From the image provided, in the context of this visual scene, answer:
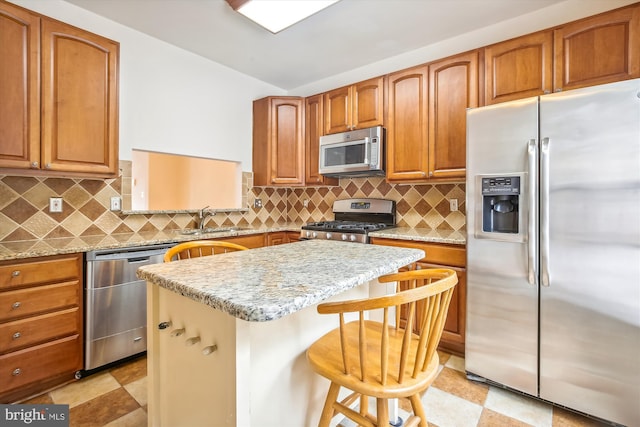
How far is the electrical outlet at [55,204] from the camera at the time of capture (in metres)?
2.20

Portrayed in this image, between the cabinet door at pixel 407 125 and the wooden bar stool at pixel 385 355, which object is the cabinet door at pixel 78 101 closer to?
the wooden bar stool at pixel 385 355

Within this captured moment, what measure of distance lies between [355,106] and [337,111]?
8.5 inches

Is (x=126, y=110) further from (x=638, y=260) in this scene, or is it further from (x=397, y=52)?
(x=638, y=260)

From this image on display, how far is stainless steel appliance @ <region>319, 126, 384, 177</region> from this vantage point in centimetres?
282

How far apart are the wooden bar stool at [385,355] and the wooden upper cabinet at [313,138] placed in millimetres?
2300

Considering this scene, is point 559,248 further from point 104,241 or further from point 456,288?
point 104,241

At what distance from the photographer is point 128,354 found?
2.10 m

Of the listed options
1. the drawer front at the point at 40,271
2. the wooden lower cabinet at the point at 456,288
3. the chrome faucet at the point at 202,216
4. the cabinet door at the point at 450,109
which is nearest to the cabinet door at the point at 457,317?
the wooden lower cabinet at the point at 456,288

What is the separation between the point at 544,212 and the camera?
5.45 ft

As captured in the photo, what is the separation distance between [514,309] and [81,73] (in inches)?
121

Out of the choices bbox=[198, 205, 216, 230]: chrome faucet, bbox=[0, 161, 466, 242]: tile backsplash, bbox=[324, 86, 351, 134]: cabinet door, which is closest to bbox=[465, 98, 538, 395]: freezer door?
bbox=[0, 161, 466, 242]: tile backsplash

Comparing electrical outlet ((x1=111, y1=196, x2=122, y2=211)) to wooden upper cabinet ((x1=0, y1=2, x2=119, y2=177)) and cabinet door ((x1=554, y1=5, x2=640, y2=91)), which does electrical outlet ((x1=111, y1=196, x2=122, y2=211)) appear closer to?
wooden upper cabinet ((x1=0, y1=2, x2=119, y2=177))

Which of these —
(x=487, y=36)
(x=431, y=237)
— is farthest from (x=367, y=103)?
(x=431, y=237)

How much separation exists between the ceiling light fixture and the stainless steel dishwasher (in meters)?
1.76
